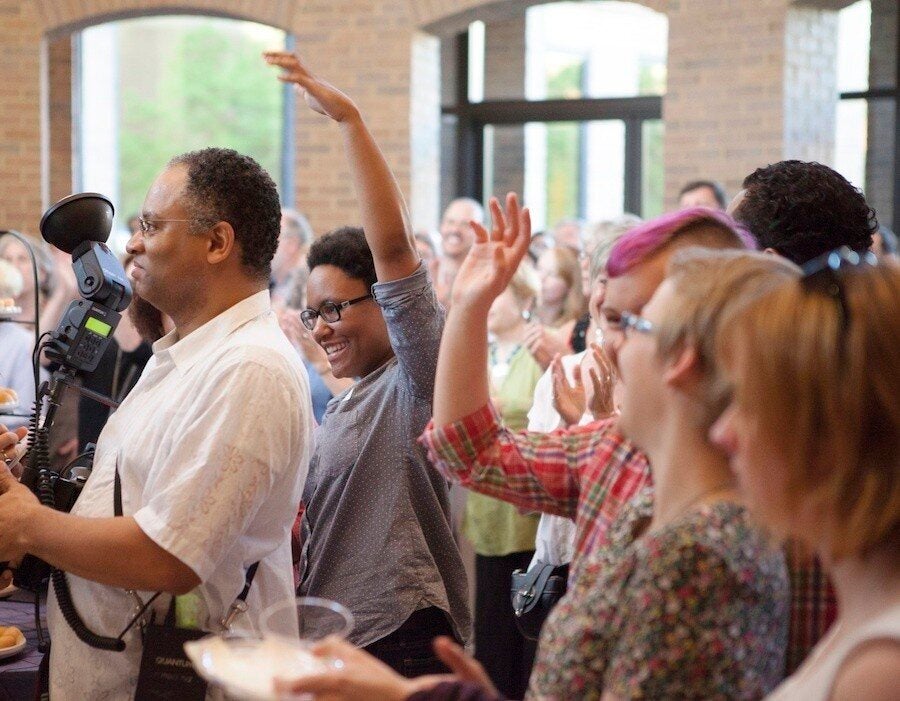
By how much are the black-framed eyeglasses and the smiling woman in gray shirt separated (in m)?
1.19

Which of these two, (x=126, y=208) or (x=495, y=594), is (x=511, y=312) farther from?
(x=126, y=208)

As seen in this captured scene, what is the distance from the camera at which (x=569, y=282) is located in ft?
18.0

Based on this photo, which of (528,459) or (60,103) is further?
(60,103)

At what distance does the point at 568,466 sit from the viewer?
1.89 metres

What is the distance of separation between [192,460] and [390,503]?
0.59 metres

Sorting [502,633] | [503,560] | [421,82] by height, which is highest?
[421,82]

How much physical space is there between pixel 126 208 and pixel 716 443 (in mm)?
35829

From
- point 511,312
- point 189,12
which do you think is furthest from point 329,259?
point 189,12

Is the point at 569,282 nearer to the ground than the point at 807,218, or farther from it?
nearer to the ground

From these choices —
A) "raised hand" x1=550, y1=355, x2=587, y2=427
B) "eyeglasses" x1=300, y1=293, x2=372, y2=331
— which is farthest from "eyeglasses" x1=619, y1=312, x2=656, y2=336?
"raised hand" x1=550, y1=355, x2=587, y2=427

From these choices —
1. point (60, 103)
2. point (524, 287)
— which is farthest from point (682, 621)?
point (60, 103)

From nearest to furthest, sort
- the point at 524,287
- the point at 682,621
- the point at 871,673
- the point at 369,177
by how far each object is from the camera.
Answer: the point at 871,673, the point at 682,621, the point at 369,177, the point at 524,287

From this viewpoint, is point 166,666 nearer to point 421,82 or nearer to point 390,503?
point 390,503

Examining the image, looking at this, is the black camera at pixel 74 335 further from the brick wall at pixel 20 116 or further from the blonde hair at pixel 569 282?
the brick wall at pixel 20 116
